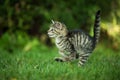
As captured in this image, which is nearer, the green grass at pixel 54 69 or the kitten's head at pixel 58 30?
the green grass at pixel 54 69

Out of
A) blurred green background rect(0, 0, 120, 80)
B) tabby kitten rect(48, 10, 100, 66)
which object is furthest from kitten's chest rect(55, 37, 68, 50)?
blurred green background rect(0, 0, 120, 80)

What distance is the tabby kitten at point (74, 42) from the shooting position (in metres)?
8.55

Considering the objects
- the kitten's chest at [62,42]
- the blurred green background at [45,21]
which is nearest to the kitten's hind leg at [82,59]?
the kitten's chest at [62,42]

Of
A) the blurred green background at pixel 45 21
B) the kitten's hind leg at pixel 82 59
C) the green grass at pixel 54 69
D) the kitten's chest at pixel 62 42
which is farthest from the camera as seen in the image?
the blurred green background at pixel 45 21

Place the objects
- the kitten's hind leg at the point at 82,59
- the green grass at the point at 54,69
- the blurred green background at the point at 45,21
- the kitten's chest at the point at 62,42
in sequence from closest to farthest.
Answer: the green grass at the point at 54,69
the kitten's hind leg at the point at 82,59
the kitten's chest at the point at 62,42
the blurred green background at the point at 45,21

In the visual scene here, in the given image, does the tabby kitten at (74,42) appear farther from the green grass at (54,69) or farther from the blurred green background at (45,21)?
the blurred green background at (45,21)

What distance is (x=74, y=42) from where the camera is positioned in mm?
8656

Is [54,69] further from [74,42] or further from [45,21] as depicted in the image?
[45,21]

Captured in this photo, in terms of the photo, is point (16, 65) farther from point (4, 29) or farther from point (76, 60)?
point (4, 29)

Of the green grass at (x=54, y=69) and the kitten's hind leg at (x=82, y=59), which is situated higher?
the kitten's hind leg at (x=82, y=59)

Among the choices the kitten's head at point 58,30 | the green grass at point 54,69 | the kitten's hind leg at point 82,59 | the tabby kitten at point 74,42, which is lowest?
the green grass at point 54,69

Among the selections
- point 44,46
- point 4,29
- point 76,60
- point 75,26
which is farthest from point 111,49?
point 76,60

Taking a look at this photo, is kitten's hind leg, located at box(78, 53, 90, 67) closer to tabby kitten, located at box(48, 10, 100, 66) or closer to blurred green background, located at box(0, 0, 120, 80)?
tabby kitten, located at box(48, 10, 100, 66)

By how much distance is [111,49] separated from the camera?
50.4 feet
